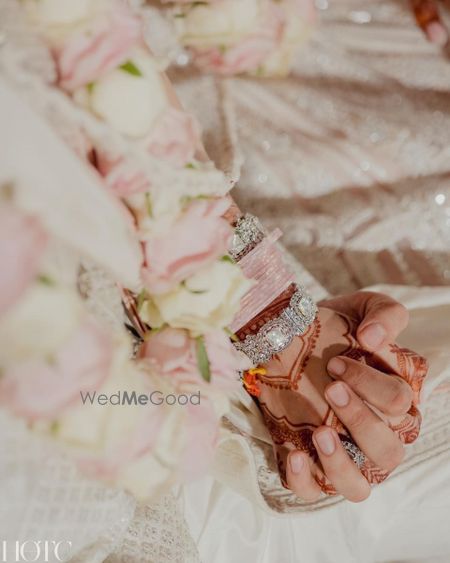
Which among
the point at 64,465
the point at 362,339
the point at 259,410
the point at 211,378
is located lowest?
the point at 259,410

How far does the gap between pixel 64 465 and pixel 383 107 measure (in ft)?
3.83

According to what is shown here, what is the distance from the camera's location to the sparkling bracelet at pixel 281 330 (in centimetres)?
87

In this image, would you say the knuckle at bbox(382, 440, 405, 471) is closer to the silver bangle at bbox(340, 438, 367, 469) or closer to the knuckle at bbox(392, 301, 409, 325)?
the silver bangle at bbox(340, 438, 367, 469)

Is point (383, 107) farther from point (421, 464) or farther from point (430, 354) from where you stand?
point (421, 464)

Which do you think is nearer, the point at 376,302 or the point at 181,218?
the point at 181,218

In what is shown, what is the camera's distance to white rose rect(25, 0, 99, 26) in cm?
42

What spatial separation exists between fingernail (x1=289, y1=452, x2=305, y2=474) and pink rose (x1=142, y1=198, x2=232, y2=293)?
1.33 ft

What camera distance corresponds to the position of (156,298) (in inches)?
20.2

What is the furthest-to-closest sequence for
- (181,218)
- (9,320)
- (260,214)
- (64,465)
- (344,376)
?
(260,214)
(344,376)
(64,465)
(181,218)
(9,320)

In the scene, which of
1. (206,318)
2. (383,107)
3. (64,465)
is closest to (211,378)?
(206,318)

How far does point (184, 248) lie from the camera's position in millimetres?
479

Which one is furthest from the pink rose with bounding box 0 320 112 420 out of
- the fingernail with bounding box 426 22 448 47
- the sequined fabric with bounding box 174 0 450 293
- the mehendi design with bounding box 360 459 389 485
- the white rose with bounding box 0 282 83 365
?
the fingernail with bounding box 426 22 448 47

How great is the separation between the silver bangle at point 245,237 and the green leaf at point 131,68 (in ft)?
1.32

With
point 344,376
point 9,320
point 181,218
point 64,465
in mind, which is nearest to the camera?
point 9,320
